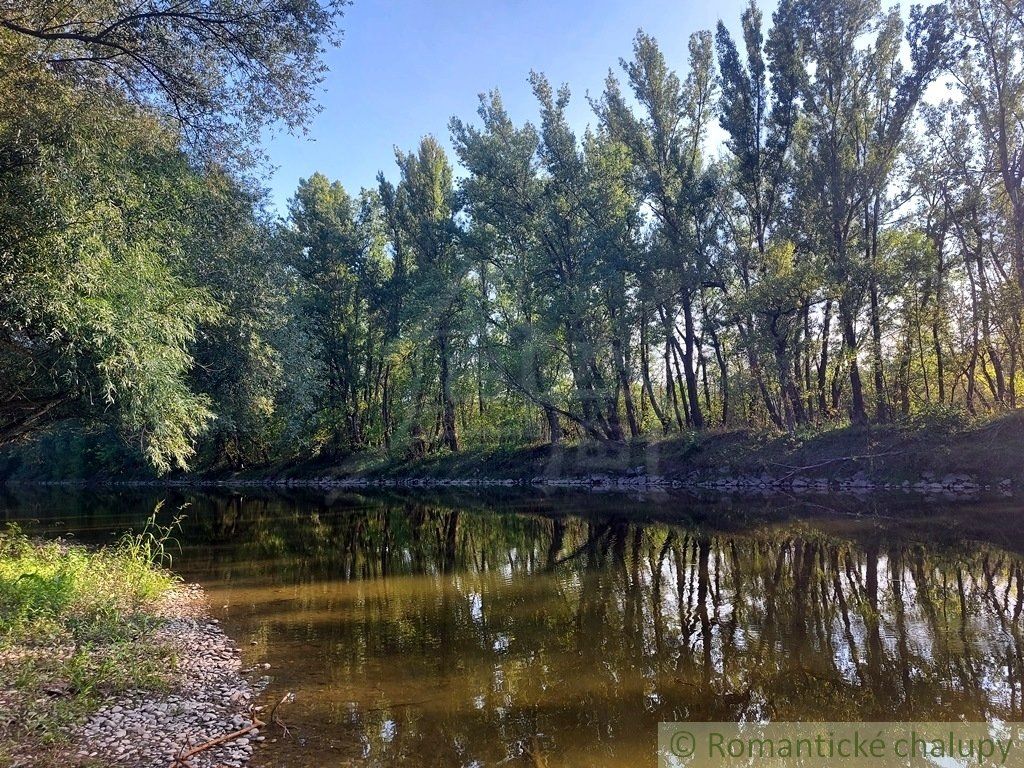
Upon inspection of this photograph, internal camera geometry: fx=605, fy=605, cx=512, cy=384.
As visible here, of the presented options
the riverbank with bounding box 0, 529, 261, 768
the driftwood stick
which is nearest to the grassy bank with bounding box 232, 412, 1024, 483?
the driftwood stick

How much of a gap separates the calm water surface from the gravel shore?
0.37 m

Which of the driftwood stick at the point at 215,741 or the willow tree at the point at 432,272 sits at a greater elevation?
the willow tree at the point at 432,272

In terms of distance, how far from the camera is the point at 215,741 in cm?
523

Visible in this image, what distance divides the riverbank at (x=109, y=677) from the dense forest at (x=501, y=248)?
2.52 metres

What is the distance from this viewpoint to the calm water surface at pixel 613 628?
19.1ft

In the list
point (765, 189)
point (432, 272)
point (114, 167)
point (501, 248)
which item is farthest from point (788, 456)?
point (114, 167)

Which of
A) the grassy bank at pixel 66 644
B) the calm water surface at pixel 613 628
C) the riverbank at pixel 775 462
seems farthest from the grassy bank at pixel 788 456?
the grassy bank at pixel 66 644

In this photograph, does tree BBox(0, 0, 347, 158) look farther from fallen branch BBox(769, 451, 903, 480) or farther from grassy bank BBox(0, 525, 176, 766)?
fallen branch BBox(769, 451, 903, 480)

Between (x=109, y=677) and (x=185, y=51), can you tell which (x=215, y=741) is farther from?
(x=185, y=51)

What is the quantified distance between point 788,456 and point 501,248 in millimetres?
20140

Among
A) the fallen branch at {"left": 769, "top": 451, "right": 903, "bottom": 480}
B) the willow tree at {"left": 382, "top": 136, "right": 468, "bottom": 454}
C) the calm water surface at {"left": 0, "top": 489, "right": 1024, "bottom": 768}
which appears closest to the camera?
the calm water surface at {"left": 0, "top": 489, "right": 1024, "bottom": 768}

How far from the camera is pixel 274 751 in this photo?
5.35 metres

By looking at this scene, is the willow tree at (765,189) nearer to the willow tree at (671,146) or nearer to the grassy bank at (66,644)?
the willow tree at (671,146)

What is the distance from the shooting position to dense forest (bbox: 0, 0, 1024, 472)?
29.6 ft
